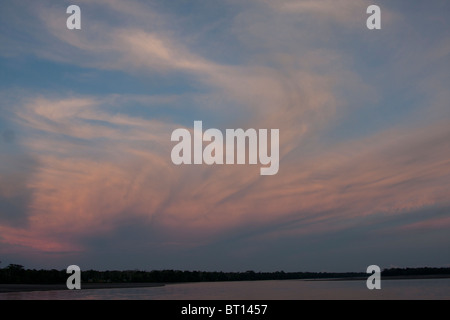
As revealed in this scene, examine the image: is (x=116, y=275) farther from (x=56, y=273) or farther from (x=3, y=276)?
(x=3, y=276)
